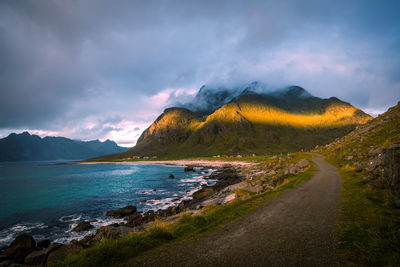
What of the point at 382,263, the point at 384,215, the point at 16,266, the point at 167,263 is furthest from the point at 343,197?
the point at 16,266

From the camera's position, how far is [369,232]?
7.07 m

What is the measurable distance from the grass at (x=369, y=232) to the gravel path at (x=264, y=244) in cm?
47

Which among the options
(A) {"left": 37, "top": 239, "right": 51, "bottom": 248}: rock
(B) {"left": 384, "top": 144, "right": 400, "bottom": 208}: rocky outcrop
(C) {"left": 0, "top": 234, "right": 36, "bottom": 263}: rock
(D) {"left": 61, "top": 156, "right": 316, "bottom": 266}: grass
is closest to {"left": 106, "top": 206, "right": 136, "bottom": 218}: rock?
(A) {"left": 37, "top": 239, "right": 51, "bottom": 248}: rock

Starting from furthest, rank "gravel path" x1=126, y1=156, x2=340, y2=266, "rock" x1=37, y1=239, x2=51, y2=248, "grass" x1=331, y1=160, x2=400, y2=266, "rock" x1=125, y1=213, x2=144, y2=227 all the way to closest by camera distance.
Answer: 1. "rock" x1=125, y1=213, x2=144, y2=227
2. "rock" x1=37, y1=239, x2=51, y2=248
3. "gravel path" x1=126, y1=156, x2=340, y2=266
4. "grass" x1=331, y1=160, x2=400, y2=266

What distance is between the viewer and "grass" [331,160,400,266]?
5.58m

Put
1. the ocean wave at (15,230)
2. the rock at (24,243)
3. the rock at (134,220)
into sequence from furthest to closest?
the rock at (134,220)
the ocean wave at (15,230)
the rock at (24,243)

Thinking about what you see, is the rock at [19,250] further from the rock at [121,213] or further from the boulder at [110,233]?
the rock at [121,213]

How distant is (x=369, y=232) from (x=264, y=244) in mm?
4261

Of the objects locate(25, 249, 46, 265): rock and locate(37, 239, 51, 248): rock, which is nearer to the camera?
locate(25, 249, 46, 265): rock

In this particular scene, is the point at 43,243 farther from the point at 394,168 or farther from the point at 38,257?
the point at 394,168

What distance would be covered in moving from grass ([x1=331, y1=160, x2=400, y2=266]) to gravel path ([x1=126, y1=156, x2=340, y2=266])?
47 centimetres

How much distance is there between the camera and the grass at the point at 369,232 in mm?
5578

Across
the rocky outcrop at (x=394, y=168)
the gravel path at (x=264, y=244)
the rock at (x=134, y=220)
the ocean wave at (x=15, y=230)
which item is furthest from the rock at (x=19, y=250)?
the rocky outcrop at (x=394, y=168)

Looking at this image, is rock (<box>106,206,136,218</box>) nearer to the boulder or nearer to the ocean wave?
the ocean wave
